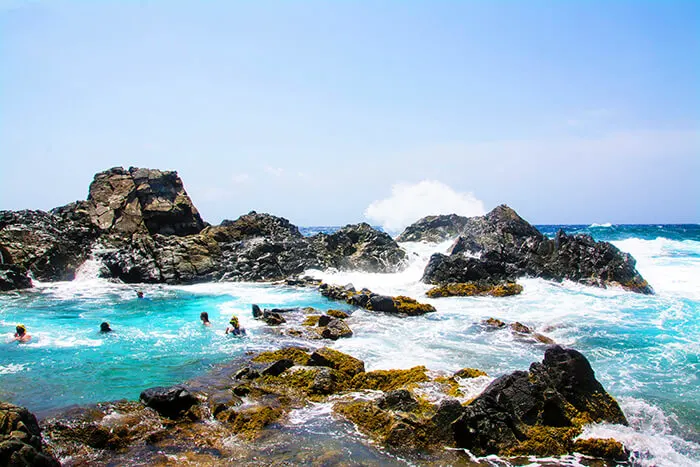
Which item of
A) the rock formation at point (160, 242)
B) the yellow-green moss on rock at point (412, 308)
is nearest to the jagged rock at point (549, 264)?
the yellow-green moss on rock at point (412, 308)

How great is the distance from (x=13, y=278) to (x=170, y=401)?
1275 inches

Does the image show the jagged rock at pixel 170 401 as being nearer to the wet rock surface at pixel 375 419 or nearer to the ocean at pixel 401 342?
the wet rock surface at pixel 375 419

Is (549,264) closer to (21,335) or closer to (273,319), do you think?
(273,319)

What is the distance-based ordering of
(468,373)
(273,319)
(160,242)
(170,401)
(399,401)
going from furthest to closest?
(160,242)
(273,319)
(468,373)
(170,401)
(399,401)

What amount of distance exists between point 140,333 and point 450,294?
21.3 metres

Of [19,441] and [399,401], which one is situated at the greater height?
[19,441]

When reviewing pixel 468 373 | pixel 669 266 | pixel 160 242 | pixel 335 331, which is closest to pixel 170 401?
pixel 468 373

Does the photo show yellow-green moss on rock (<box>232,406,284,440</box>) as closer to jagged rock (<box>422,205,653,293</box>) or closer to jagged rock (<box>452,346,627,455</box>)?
jagged rock (<box>452,346,627,455</box>)

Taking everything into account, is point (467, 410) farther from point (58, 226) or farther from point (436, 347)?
point (58, 226)

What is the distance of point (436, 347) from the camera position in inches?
747

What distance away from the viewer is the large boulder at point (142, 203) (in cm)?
4922

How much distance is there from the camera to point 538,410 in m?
11.2

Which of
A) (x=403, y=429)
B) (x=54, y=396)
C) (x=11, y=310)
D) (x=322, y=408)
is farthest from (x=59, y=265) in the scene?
(x=403, y=429)

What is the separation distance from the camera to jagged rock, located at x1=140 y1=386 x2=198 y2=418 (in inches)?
468
